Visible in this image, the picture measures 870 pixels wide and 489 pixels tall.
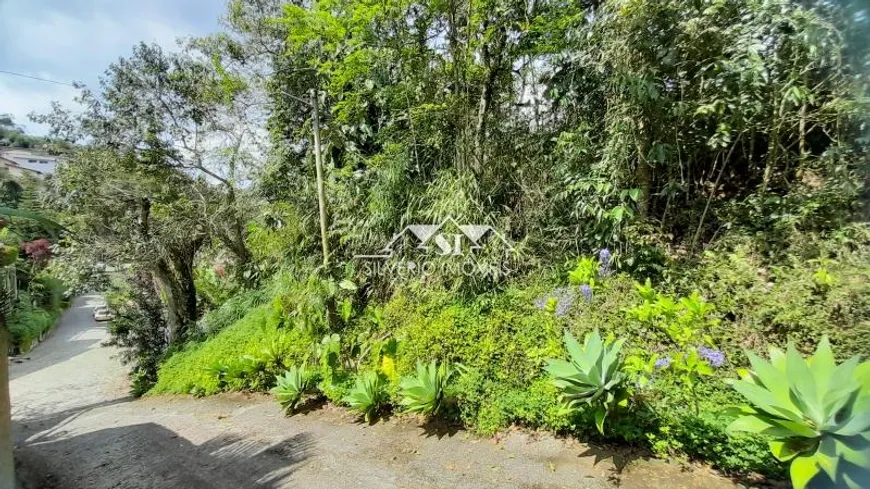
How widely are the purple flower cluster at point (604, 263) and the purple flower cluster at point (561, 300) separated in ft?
1.35

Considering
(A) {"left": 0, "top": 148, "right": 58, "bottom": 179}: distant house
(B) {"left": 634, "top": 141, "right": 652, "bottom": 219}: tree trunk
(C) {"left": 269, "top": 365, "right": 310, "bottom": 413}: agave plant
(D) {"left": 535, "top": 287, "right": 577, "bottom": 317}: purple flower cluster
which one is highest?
(A) {"left": 0, "top": 148, "right": 58, "bottom": 179}: distant house

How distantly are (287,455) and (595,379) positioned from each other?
8.32 ft

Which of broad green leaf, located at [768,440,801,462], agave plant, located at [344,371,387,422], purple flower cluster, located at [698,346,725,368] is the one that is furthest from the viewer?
agave plant, located at [344,371,387,422]

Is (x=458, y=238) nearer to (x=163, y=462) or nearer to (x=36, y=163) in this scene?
(x=163, y=462)

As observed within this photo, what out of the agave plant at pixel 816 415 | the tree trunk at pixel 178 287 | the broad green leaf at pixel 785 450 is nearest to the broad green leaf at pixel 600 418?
the agave plant at pixel 816 415

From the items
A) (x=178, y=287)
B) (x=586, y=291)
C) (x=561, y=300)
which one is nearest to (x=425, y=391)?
(x=561, y=300)

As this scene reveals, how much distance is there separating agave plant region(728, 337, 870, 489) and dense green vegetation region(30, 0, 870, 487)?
0.04 ft

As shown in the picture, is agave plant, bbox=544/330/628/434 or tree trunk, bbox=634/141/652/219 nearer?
agave plant, bbox=544/330/628/434

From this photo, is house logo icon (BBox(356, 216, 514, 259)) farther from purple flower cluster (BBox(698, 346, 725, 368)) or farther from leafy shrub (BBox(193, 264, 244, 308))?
leafy shrub (BBox(193, 264, 244, 308))

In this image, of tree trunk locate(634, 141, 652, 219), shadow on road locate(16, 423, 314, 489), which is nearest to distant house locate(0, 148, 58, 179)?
shadow on road locate(16, 423, 314, 489)

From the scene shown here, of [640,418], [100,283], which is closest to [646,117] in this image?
[640,418]

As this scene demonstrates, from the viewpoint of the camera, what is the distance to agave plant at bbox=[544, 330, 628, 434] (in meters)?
2.27

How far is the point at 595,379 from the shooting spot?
2271 mm

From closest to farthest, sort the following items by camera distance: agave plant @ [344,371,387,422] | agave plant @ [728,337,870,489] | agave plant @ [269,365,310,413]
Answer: agave plant @ [728,337,870,489], agave plant @ [344,371,387,422], agave plant @ [269,365,310,413]
